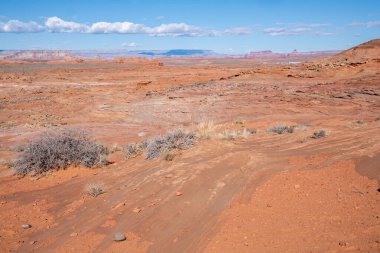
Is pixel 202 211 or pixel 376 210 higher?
pixel 376 210

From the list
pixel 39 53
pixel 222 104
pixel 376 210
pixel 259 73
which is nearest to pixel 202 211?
pixel 376 210

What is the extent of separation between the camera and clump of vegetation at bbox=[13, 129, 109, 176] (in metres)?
9.26

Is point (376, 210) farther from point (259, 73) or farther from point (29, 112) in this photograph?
point (259, 73)

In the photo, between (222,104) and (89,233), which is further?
(222,104)

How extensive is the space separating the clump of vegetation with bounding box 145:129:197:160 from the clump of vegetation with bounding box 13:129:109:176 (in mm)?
1247

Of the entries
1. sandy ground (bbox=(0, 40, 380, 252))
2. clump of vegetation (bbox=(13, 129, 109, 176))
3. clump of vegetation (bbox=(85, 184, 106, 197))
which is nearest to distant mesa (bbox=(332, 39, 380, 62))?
sandy ground (bbox=(0, 40, 380, 252))

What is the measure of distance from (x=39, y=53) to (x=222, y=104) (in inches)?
6647

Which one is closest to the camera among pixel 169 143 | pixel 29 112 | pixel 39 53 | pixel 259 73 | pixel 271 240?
pixel 271 240

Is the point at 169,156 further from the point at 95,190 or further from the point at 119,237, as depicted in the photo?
the point at 119,237

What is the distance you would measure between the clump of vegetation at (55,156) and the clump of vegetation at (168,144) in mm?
1247

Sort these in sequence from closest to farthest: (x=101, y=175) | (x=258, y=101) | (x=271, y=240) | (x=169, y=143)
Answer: (x=271, y=240), (x=101, y=175), (x=169, y=143), (x=258, y=101)

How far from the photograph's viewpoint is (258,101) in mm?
22391

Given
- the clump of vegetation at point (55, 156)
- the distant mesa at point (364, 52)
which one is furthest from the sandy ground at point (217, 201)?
the distant mesa at point (364, 52)

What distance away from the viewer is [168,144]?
9.30m
